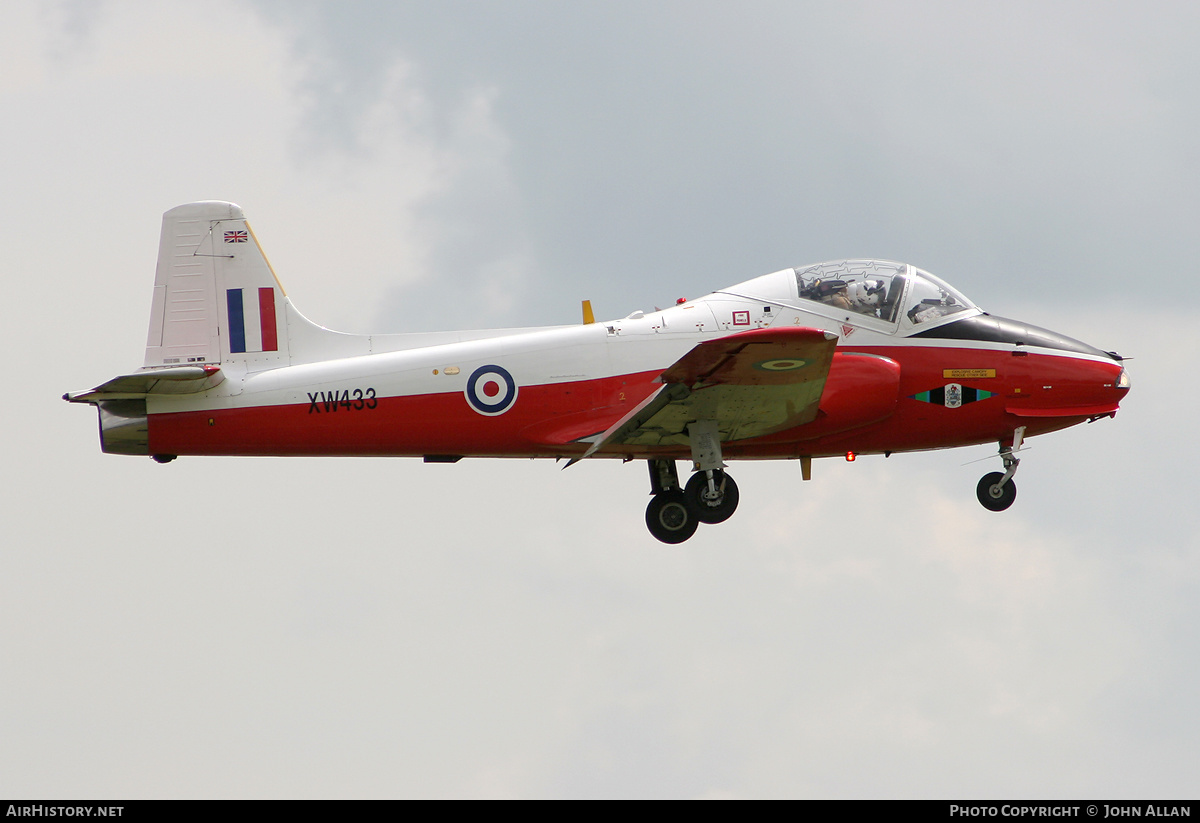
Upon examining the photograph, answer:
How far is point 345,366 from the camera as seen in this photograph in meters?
18.0

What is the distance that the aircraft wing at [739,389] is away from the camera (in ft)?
51.6

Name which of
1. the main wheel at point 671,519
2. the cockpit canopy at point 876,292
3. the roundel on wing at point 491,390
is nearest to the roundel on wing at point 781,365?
the cockpit canopy at point 876,292

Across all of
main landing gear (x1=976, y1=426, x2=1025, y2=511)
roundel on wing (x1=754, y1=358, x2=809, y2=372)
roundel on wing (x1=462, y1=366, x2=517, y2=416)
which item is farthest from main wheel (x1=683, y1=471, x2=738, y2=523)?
main landing gear (x1=976, y1=426, x2=1025, y2=511)

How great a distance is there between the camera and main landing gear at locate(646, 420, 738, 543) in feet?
57.7

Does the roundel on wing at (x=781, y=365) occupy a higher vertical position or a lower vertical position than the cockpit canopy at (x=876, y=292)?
lower

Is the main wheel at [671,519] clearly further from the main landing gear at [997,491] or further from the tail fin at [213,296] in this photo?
the tail fin at [213,296]

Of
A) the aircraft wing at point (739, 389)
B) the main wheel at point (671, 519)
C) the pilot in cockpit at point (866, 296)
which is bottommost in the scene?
the main wheel at point (671, 519)

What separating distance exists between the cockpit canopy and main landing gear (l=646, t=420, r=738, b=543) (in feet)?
7.30

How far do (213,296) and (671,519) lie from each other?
6.71 meters

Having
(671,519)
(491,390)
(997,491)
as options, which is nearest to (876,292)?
(997,491)

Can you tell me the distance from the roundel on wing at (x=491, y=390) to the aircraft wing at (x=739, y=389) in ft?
4.07

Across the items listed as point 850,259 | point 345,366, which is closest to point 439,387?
point 345,366

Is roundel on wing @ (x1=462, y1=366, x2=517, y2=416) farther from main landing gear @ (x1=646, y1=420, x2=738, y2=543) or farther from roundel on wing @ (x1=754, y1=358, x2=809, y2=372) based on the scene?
roundel on wing @ (x1=754, y1=358, x2=809, y2=372)

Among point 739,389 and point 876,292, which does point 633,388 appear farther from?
point 876,292
